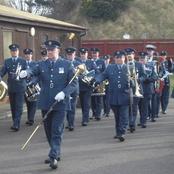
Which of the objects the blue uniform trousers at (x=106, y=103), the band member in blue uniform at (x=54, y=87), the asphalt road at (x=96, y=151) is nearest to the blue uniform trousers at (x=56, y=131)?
the band member in blue uniform at (x=54, y=87)

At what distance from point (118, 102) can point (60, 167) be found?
254 cm

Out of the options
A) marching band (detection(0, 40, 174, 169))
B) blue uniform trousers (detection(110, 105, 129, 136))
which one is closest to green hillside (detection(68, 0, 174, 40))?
marching band (detection(0, 40, 174, 169))

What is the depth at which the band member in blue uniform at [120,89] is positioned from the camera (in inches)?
346

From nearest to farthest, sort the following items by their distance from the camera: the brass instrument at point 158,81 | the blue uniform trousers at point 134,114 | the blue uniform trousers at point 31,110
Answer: the blue uniform trousers at point 134,114
the blue uniform trousers at point 31,110
the brass instrument at point 158,81

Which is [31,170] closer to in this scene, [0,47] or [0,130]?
[0,130]

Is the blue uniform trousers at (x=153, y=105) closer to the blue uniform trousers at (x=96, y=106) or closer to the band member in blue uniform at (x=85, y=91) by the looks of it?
the blue uniform trousers at (x=96, y=106)

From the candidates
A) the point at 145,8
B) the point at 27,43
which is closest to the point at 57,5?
the point at 145,8

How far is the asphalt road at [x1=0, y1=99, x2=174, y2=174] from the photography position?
659 cm

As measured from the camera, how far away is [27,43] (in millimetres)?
16906

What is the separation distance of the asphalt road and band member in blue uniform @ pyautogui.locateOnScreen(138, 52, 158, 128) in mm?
324

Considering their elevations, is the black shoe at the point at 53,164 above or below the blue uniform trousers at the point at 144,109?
below

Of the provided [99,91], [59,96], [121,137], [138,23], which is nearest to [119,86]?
[121,137]

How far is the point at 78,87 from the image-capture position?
1062 centimetres

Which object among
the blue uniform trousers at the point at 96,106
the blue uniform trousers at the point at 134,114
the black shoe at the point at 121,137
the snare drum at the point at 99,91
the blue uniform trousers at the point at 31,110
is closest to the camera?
the black shoe at the point at 121,137
